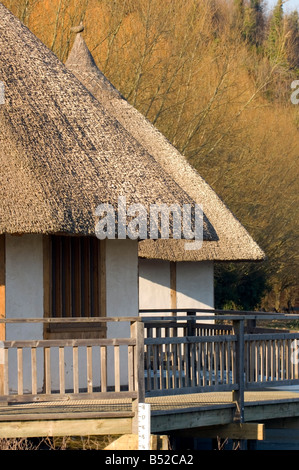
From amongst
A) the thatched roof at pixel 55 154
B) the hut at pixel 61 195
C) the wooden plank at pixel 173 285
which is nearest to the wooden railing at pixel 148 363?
the hut at pixel 61 195

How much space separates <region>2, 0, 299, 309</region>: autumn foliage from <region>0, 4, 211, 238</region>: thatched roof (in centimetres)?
1414

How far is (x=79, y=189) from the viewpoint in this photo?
42.0 feet

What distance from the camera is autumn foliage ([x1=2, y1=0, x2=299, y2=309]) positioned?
3066 centimetres

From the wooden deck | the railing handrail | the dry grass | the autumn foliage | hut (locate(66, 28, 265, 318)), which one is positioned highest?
the autumn foliage

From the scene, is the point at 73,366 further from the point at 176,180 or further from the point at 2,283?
the point at 176,180

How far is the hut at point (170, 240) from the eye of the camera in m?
21.7

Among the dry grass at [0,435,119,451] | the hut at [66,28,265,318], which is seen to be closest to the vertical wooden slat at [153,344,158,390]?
the dry grass at [0,435,119,451]

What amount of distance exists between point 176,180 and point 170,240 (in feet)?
4.76

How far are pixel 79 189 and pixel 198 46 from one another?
69.5 ft

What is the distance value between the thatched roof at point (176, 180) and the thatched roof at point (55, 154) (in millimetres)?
6467

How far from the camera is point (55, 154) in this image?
42.9 feet

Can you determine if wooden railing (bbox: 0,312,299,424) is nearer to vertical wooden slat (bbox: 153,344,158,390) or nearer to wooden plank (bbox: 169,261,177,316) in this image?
vertical wooden slat (bbox: 153,344,158,390)

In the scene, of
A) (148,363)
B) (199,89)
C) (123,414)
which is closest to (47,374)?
(123,414)
